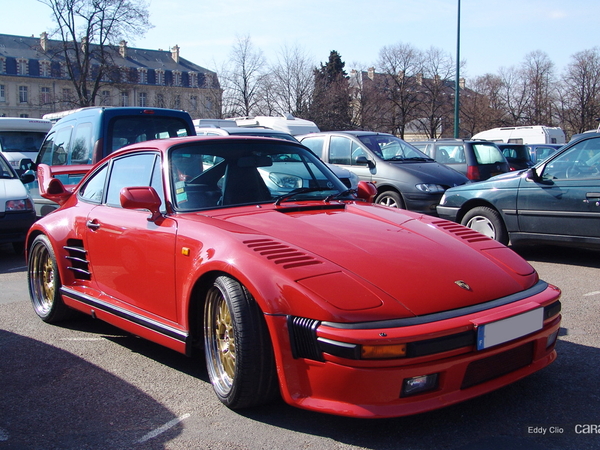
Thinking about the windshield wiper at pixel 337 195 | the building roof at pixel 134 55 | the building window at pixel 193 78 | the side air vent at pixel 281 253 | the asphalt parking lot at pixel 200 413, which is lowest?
the asphalt parking lot at pixel 200 413

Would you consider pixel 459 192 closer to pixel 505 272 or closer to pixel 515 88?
pixel 505 272

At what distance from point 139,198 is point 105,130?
5.14m

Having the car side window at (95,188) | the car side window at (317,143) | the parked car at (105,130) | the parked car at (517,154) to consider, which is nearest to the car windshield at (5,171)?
the parked car at (105,130)

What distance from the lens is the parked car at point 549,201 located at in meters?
6.99

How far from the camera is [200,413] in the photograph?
10.6ft

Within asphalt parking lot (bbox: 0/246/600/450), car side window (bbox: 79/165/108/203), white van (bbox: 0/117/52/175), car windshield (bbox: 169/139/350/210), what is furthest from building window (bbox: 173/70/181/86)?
asphalt parking lot (bbox: 0/246/600/450)

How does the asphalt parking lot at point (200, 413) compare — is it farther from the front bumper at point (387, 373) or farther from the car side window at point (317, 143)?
the car side window at point (317, 143)

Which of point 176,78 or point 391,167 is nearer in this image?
point 391,167

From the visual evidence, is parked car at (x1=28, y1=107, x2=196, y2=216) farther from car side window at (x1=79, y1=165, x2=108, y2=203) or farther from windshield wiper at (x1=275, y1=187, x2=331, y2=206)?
windshield wiper at (x1=275, y1=187, x2=331, y2=206)

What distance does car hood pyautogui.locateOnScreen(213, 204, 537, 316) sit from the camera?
294 cm

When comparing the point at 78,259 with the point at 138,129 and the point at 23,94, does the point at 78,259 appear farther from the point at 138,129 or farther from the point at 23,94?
the point at 23,94

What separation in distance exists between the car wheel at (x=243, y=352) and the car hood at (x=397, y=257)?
1.13 ft

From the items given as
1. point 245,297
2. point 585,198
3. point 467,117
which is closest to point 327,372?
point 245,297

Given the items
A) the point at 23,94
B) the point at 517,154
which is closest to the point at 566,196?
the point at 517,154
